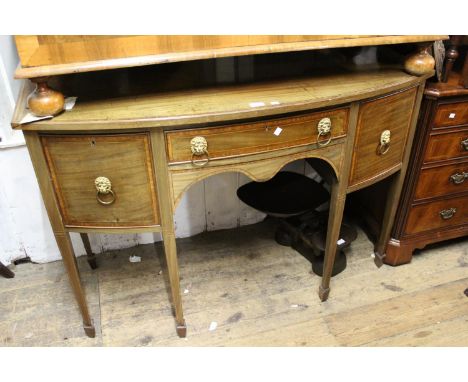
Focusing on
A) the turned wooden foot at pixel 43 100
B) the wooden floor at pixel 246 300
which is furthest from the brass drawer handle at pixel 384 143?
the turned wooden foot at pixel 43 100

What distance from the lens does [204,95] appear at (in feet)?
4.00

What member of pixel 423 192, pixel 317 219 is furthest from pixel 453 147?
pixel 317 219

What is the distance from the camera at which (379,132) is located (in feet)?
4.59

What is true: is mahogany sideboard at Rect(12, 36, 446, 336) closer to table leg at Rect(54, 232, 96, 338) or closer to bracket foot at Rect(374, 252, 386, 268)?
table leg at Rect(54, 232, 96, 338)

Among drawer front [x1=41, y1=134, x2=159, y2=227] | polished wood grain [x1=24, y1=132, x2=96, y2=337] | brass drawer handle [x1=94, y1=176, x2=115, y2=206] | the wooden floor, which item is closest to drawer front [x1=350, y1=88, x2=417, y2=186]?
the wooden floor

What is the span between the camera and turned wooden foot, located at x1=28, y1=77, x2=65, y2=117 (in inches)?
41.8

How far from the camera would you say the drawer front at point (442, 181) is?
1.65 meters

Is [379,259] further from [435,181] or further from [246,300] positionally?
[246,300]

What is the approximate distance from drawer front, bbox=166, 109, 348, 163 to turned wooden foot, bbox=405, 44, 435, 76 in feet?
0.98

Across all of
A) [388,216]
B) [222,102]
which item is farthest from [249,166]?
[388,216]

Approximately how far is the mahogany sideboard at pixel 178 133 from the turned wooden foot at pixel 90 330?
0.26 m

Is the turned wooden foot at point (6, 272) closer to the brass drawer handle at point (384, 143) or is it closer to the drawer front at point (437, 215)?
the brass drawer handle at point (384, 143)

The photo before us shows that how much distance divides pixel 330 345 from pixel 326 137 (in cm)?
78

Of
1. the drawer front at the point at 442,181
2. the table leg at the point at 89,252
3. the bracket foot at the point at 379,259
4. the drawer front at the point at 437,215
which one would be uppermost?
the drawer front at the point at 442,181
